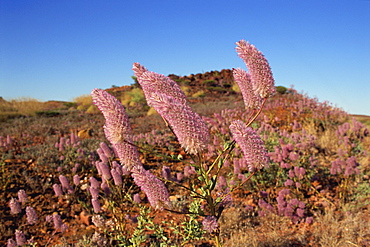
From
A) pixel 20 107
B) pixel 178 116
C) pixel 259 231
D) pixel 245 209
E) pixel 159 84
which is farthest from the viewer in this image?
pixel 20 107

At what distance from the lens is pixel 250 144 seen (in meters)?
1.50

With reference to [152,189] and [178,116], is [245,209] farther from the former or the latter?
[178,116]

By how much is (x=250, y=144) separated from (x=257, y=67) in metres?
0.46

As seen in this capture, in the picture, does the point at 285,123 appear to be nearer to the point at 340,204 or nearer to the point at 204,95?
the point at 340,204

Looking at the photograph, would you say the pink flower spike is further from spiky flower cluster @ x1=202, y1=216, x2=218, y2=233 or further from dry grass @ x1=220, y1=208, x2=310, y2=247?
dry grass @ x1=220, y1=208, x2=310, y2=247

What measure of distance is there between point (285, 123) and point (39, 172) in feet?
24.1

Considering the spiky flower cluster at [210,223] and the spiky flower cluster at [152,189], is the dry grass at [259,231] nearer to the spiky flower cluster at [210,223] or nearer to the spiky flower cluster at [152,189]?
the spiky flower cluster at [210,223]

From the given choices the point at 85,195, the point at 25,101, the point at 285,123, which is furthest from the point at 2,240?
the point at 25,101

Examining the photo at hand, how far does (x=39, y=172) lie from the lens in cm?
560

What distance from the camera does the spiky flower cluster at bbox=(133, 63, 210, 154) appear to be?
1.26 m

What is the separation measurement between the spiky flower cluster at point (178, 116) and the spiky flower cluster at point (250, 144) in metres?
0.21

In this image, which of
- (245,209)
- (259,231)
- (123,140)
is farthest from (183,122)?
(245,209)

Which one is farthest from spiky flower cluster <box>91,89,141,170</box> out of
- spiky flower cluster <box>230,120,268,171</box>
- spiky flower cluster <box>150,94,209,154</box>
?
spiky flower cluster <box>230,120,268,171</box>

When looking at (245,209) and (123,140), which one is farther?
(245,209)
